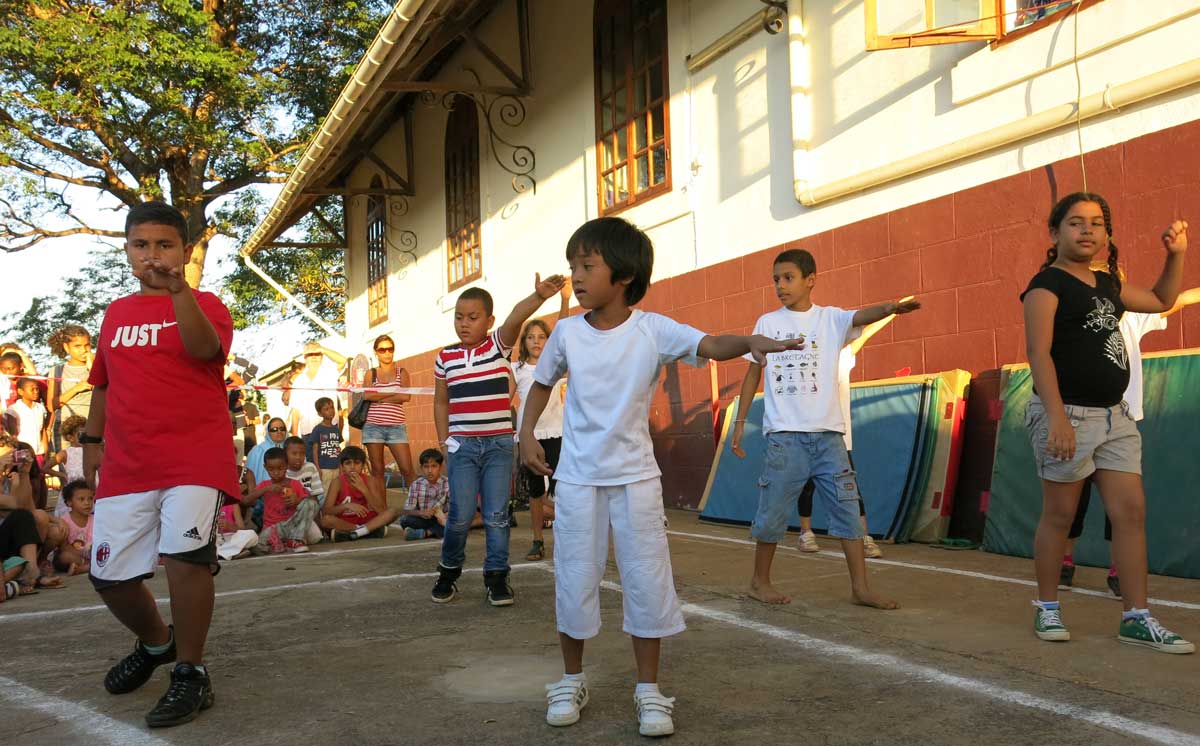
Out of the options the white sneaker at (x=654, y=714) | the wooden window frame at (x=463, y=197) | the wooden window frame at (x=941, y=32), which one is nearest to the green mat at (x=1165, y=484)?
the wooden window frame at (x=941, y=32)

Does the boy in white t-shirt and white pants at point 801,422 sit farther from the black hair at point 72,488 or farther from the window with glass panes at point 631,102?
the window with glass panes at point 631,102

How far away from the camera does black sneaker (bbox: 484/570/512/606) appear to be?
16.8 feet

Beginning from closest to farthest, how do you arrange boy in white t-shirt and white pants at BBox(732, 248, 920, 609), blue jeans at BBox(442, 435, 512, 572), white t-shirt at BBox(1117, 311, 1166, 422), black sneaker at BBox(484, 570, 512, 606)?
white t-shirt at BBox(1117, 311, 1166, 422) < boy in white t-shirt and white pants at BBox(732, 248, 920, 609) < black sneaker at BBox(484, 570, 512, 606) < blue jeans at BBox(442, 435, 512, 572)

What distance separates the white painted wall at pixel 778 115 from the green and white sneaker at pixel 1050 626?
122 inches

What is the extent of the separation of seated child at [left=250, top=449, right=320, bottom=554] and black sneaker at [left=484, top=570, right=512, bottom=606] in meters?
3.23

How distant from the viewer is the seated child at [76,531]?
700 centimetres

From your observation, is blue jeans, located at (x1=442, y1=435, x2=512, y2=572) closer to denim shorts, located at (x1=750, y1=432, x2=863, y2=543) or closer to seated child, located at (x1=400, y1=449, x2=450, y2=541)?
denim shorts, located at (x1=750, y1=432, x2=863, y2=543)

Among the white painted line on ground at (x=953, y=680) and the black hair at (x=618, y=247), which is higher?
the black hair at (x=618, y=247)

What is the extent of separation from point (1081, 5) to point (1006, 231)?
1.36m

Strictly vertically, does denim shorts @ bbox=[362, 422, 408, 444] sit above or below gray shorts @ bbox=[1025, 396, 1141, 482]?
above

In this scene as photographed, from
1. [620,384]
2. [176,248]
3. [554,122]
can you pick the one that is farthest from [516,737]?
[554,122]

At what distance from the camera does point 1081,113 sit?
6.18 m

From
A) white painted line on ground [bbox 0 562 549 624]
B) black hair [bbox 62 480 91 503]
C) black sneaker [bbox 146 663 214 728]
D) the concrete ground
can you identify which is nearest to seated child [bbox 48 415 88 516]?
black hair [bbox 62 480 91 503]

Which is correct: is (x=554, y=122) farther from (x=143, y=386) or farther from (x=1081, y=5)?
(x=143, y=386)
